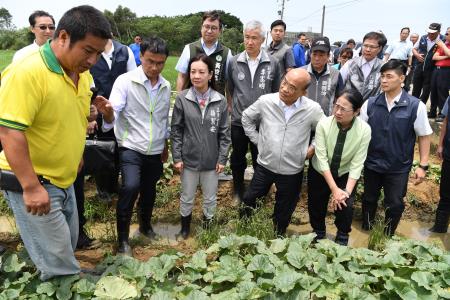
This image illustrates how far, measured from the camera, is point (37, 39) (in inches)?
158

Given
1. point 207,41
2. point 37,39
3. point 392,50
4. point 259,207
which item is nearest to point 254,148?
point 259,207

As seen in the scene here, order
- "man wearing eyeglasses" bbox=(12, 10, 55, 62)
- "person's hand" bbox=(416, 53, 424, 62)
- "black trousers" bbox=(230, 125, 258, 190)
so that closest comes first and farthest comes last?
"man wearing eyeglasses" bbox=(12, 10, 55, 62) < "black trousers" bbox=(230, 125, 258, 190) < "person's hand" bbox=(416, 53, 424, 62)

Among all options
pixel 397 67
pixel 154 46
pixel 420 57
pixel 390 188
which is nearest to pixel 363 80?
pixel 397 67

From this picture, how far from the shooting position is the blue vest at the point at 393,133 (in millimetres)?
3963

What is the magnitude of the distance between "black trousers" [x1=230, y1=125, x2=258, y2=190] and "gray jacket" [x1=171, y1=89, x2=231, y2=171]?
64 cm

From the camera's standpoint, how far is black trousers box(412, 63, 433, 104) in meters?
8.45

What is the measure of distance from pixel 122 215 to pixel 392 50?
925cm

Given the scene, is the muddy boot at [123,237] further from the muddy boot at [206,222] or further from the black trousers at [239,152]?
the black trousers at [239,152]

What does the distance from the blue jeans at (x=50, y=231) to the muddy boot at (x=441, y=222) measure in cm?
432

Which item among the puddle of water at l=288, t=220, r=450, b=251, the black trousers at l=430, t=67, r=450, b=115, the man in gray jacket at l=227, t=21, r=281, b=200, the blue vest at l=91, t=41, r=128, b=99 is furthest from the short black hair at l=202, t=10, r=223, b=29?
the black trousers at l=430, t=67, r=450, b=115

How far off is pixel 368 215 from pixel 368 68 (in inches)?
72.5

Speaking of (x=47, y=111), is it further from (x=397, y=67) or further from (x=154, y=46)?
(x=397, y=67)

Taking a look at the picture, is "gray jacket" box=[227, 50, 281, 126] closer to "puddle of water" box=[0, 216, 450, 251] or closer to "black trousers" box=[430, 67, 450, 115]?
"puddle of water" box=[0, 216, 450, 251]

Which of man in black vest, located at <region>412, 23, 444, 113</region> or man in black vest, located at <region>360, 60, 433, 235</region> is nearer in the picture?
man in black vest, located at <region>360, 60, 433, 235</region>
